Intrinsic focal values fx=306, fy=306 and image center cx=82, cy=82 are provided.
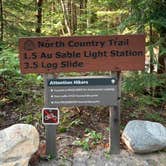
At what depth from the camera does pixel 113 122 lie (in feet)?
14.5

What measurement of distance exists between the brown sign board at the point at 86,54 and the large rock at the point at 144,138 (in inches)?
36.7

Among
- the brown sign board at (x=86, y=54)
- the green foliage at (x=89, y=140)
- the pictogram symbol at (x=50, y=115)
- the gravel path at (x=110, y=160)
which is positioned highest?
the brown sign board at (x=86, y=54)

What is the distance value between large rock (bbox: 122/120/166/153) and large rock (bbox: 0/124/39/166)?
4.47 feet

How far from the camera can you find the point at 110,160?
4.37 m

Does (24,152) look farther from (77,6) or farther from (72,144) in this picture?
(77,6)

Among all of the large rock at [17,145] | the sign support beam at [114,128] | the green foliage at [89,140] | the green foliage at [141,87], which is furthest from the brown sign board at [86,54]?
the green foliage at [141,87]

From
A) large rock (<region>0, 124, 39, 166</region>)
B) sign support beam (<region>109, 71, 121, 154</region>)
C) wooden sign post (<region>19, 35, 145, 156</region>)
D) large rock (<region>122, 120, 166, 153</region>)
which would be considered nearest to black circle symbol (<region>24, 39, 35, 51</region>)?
wooden sign post (<region>19, 35, 145, 156</region>)

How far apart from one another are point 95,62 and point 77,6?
16399mm

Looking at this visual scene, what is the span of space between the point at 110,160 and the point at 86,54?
1.54m

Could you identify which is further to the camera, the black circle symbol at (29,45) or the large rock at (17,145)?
the black circle symbol at (29,45)

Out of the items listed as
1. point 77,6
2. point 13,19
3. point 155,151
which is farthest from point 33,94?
point 77,6

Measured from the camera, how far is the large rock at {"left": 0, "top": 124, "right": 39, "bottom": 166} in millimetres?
3842

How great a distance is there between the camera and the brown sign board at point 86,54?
421cm

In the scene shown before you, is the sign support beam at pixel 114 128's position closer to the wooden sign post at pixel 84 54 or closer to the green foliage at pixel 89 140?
the green foliage at pixel 89 140
